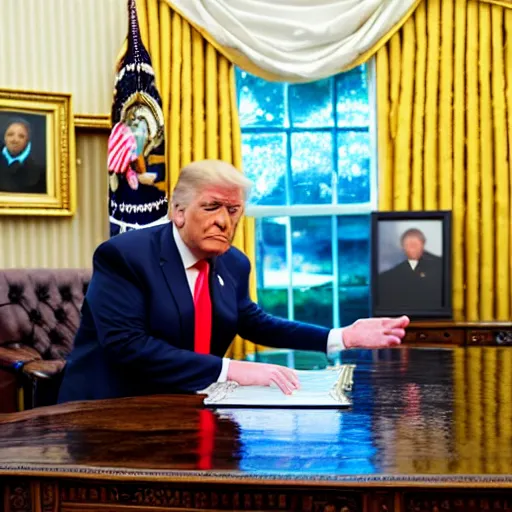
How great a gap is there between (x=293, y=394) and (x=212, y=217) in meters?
0.62

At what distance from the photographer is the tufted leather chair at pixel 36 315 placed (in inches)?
150

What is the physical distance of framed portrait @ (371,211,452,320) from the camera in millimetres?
4688

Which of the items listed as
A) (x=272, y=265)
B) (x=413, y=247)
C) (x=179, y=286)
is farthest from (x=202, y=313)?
(x=272, y=265)

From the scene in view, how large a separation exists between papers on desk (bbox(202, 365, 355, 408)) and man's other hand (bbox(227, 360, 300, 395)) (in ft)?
0.07

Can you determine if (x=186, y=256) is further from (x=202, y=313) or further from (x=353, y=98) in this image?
(x=353, y=98)

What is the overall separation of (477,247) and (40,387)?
3.11 m

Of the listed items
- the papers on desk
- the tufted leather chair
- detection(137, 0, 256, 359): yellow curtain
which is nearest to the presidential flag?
detection(137, 0, 256, 359): yellow curtain

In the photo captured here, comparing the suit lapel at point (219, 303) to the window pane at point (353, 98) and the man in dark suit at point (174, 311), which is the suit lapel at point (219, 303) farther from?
the window pane at point (353, 98)

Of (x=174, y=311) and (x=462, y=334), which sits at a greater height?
(x=174, y=311)

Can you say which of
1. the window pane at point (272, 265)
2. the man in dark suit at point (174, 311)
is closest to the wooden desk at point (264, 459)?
the man in dark suit at point (174, 311)

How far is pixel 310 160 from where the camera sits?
5.43m

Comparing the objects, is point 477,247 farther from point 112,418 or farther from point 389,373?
point 112,418

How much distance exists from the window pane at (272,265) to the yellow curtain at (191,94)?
1.16ft

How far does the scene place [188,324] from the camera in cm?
221
